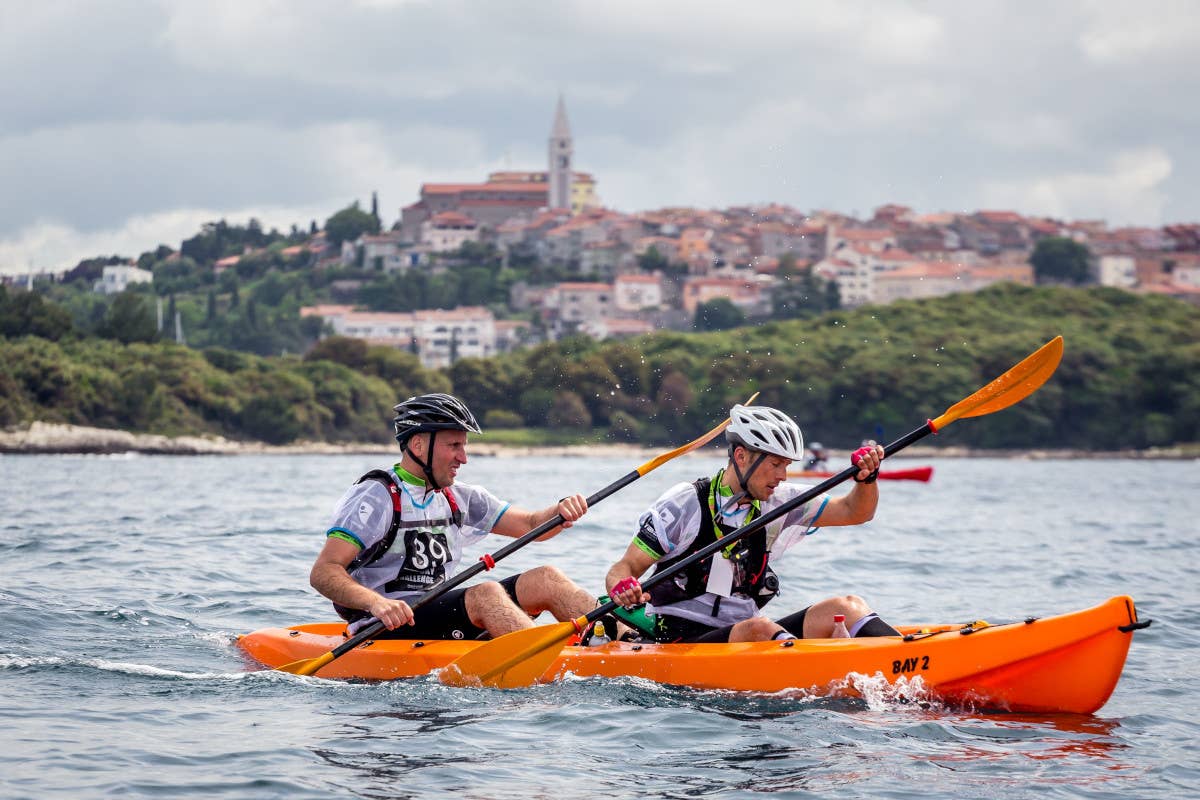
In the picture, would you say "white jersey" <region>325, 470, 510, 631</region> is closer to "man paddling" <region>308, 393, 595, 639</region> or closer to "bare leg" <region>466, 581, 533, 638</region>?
"man paddling" <region>308, 393, 595, 639</region>

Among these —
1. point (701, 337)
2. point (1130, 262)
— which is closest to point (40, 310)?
point (701, 337)

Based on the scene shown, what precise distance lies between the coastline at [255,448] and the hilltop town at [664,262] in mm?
31997

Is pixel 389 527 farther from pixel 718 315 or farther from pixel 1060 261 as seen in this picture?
pixel 1060 261

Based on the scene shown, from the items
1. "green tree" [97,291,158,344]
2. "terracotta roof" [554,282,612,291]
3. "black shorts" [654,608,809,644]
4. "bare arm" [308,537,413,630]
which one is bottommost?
"black shorts" [654,608,809,644]

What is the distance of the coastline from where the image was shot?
243 ft

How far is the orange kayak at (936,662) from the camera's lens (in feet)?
25.2

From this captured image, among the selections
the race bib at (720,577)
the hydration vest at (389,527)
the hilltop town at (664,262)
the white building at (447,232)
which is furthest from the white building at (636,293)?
the race bib at (720,577)

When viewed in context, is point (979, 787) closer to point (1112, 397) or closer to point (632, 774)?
point (632, 774)

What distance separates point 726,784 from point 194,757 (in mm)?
2378

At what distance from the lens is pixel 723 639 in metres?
8.39

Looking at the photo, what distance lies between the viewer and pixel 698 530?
8219 mm

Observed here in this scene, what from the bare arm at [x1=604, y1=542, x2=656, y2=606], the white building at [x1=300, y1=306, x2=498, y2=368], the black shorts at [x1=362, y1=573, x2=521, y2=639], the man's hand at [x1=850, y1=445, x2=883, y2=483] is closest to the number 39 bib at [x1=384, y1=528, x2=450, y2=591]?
the black shorts at [x1=362, y1=573, x2=521, y2=639]

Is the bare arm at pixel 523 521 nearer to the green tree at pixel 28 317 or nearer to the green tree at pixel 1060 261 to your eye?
the green tree at pixel 28 317

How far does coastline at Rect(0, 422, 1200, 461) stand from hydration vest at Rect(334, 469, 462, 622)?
229ft
